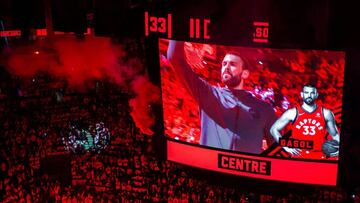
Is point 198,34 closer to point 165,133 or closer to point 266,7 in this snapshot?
point 266,7

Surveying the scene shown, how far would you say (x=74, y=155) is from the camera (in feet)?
16.1

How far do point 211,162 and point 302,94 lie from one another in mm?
865

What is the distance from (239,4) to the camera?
3.56 metres

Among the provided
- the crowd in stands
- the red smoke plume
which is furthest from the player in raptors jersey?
the red smoke plume

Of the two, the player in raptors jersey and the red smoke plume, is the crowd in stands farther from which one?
the player in raptors jersey

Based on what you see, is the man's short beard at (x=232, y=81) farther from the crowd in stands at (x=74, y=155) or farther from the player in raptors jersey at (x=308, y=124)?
the crowd in stands at (x=74, y=155)

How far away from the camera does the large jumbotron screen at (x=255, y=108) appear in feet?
11.3

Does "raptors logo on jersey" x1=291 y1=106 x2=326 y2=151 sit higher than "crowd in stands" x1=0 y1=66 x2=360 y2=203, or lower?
higher

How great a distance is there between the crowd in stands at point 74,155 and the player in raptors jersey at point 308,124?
1351 millimetres

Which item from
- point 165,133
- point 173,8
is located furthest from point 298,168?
point 173,8

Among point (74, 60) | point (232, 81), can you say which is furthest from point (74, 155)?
point (232, 81)

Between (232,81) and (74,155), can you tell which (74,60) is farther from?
(232,81)

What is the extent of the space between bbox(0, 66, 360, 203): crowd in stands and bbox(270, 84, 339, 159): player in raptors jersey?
135cm

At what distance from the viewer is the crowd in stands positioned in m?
4.78
